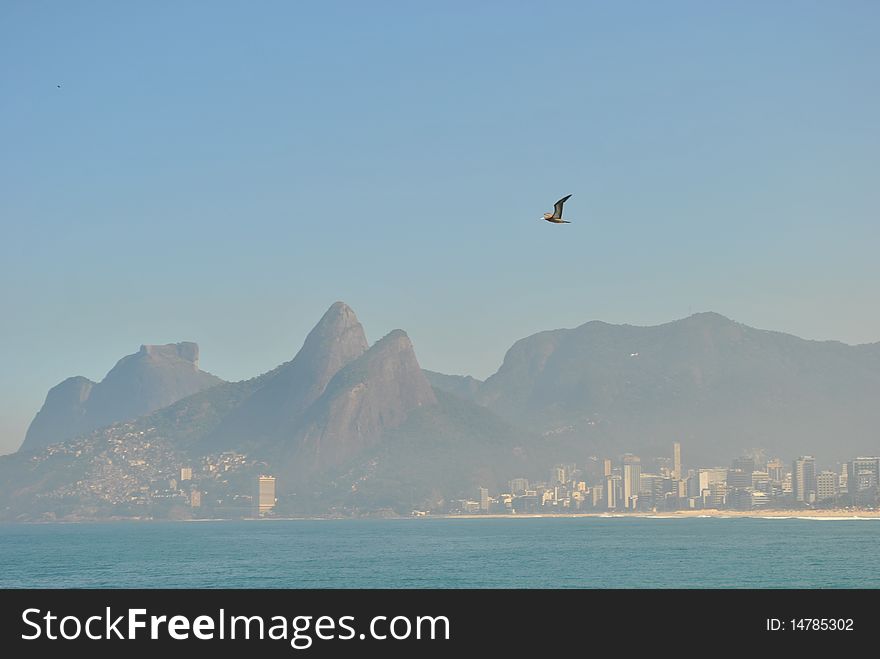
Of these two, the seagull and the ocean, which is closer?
the seagull

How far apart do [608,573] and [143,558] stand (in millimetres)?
61271

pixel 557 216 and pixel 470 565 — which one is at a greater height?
pixel 557 216

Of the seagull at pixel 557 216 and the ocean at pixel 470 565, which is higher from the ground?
the seagull at pixel 557 216

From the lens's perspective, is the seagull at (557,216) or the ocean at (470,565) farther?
the ocean at (470,565)

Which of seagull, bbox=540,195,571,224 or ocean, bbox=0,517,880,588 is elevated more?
seagull, bbox=540,195,571,224

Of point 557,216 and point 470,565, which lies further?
point 470,565
